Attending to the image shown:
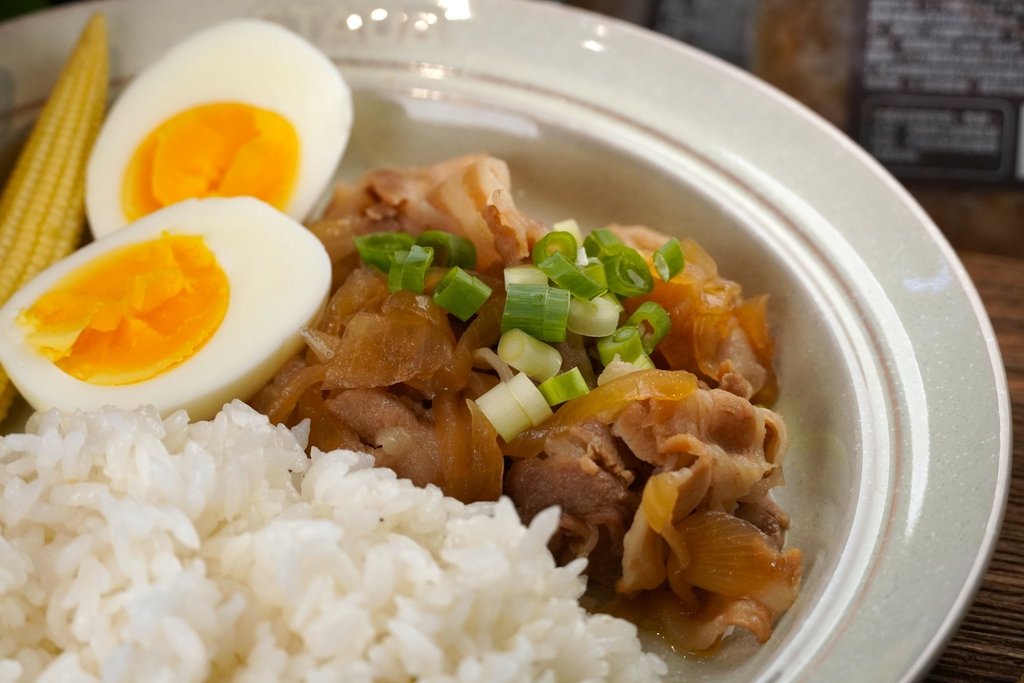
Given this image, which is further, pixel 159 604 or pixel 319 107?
pixel 319 107

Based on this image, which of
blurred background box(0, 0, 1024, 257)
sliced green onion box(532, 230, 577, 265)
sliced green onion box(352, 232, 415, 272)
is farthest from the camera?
blurred background box(0, 0, 1024, 257)

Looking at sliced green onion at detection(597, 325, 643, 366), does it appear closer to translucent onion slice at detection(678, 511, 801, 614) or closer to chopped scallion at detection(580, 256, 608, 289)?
chopped scallion at detection(580, 256, 608, 289)

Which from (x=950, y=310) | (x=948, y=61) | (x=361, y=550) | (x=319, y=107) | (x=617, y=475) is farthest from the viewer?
(x=948, y=61)

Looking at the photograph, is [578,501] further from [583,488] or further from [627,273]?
[627,273]

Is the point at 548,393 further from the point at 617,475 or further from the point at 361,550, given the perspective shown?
the point at 361,550

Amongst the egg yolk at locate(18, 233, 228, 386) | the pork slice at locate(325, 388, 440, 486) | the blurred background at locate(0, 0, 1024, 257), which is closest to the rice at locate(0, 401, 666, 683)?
the pork slice at locate(325, 388, 440, 486)

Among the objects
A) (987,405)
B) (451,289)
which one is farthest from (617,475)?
(987,405)
